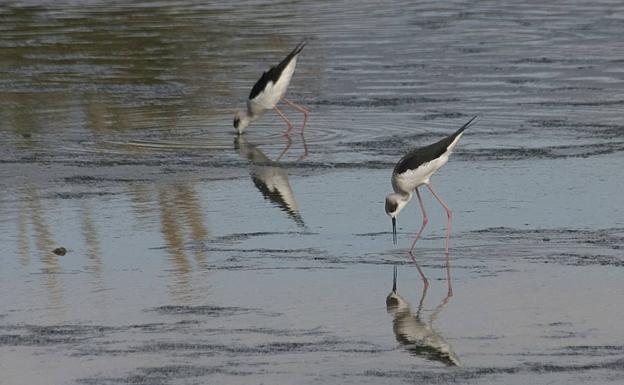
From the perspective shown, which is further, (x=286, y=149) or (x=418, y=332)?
(x=286, y=149)

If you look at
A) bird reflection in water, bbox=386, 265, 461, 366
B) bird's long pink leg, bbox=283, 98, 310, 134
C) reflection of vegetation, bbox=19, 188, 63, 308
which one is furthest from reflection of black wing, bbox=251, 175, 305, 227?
bird's long pink leg, bbox=283, 98, 310, 134

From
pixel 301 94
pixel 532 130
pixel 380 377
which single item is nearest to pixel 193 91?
pixel 301 94

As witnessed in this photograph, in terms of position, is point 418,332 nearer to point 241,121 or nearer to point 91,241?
point 91,241

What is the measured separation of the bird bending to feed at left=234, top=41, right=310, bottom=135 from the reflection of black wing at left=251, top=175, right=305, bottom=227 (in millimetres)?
2553

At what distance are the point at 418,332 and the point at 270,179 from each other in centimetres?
502

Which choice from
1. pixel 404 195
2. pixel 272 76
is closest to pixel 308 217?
pixel 404 195

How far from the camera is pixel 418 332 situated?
8.88 metres

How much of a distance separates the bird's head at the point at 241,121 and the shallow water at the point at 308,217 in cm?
13

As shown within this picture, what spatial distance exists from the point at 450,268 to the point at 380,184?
292 centimetres

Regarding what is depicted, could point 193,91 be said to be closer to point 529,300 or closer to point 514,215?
point 514,215

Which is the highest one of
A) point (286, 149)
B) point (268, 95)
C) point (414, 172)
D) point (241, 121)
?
point (414, 172)

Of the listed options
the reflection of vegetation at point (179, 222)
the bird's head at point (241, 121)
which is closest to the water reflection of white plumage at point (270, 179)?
the bird's head at point (241, 121)

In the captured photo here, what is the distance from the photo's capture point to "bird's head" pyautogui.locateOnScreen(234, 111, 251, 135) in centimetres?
1630

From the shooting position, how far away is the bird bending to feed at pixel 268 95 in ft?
53.8
